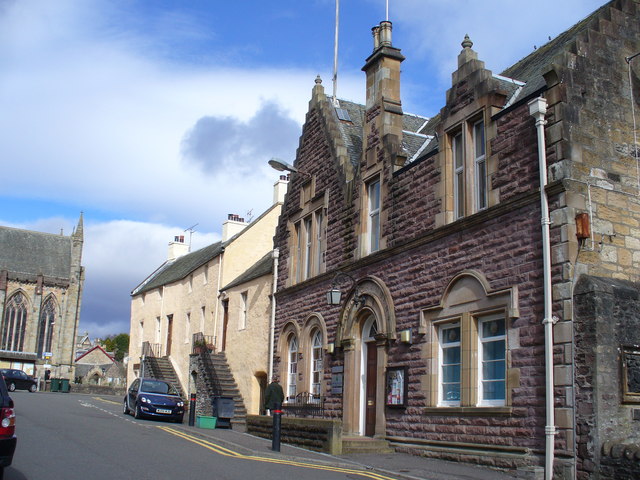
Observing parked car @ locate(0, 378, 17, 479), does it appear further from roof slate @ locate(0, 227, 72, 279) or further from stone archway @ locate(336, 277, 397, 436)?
roof slate @ locate(0, 227, 72, 279)

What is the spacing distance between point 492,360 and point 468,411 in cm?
108

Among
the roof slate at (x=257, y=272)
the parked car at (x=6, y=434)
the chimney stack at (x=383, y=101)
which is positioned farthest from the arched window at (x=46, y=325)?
the parked car at (x=6, y=434)

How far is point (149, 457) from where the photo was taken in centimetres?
1252

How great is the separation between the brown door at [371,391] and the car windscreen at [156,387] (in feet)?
33.1

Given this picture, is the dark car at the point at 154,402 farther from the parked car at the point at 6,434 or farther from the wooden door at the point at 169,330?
the parked car at the point at 6,434

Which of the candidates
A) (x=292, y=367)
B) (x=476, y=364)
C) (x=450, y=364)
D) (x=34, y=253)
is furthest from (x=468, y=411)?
(x=34, y=253)

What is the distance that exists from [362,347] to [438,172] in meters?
5.19

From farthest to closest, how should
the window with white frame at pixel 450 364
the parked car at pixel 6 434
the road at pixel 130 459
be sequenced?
the window with white frame at pixel 450 364 → the road at pixel 130 459 → the parked car at pixel 6 434

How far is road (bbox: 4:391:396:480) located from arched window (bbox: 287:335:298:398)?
16.6ft

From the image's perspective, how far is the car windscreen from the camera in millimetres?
24984

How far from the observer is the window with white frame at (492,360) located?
13133 millimetres

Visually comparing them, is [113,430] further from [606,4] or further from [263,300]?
[606,4]

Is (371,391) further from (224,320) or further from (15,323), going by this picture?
(15,323)

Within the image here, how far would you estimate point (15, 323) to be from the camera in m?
70.6
